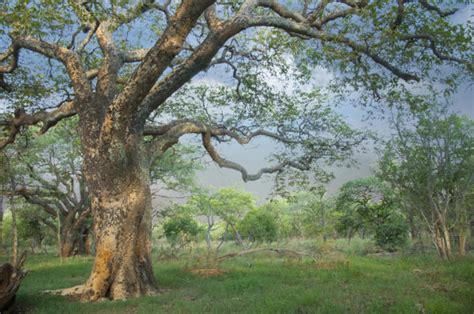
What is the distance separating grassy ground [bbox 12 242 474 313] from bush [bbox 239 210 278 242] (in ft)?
75.9

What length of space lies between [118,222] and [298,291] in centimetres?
471

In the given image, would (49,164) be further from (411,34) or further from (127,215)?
(411,34)

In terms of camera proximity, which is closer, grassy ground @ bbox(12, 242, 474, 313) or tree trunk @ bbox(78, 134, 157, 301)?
grassy ground @ bbox(12, 242, 474, 313)

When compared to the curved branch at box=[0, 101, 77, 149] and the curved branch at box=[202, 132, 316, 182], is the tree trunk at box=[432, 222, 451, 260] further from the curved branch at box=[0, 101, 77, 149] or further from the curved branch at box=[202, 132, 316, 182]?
the curved branch at box=[0, 101, 77, 149]

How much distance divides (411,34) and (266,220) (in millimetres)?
30473

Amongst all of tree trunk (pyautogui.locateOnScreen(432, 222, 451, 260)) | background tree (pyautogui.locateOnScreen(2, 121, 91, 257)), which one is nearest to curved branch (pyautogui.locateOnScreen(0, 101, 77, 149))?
background tree (pyautogui.locateOnScreen(2, 121, 91, 257))

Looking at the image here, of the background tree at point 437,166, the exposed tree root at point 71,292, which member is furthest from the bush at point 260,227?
the exposed tree root at point 71,292

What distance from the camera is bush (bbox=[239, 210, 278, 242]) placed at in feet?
123

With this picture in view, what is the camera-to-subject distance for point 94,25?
13.2 metres

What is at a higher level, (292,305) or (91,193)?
(91,193)

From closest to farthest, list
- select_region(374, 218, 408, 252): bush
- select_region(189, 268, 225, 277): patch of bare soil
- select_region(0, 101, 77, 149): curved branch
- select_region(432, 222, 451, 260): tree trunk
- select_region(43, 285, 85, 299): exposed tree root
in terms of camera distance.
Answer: select_region(43, 285, 85, 299): exposed tree root → select_region(0, 101, 77, 149): curved branch → select_region(189, 268, 225, 277): patch of bare soil → select_region(432, 222, 451, 260): tree trunk → select_region(374, 218, 408, 252): bush

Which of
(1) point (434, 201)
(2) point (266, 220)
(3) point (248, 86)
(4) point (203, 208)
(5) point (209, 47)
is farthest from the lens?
(4) point (203, 208)

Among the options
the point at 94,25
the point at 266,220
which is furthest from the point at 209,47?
the point at 266,220

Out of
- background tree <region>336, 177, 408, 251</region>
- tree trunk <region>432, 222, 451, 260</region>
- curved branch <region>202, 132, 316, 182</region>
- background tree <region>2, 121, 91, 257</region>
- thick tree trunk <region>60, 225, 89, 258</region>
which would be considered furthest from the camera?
thick tree trunk <region>60, 225, 89, 258</region>
